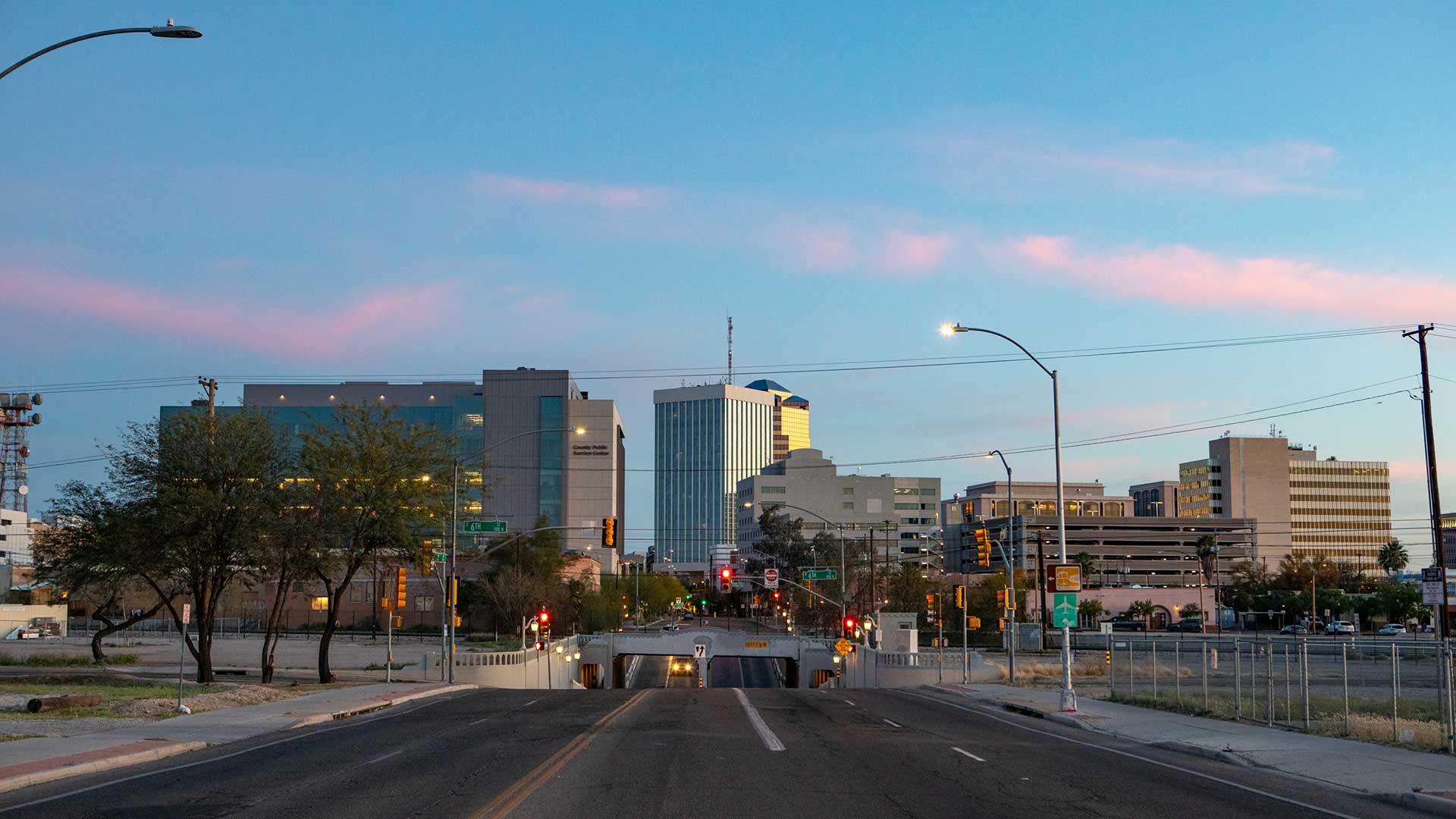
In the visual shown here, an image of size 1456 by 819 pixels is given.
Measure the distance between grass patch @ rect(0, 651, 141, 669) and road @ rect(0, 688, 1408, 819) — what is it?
99.3ft

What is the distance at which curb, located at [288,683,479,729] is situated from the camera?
29755 mm

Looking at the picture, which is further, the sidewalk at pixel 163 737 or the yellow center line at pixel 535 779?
the sidewalk at pixel 163 737

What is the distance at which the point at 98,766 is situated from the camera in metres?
19.5

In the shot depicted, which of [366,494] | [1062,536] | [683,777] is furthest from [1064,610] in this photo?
[366,494]

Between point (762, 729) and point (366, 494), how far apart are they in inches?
890

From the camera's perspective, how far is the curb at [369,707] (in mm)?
29755

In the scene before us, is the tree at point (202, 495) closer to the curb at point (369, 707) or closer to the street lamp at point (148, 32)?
the curb at point (369, 707)

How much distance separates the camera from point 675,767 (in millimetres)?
18750

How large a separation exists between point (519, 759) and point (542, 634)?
6918 cm

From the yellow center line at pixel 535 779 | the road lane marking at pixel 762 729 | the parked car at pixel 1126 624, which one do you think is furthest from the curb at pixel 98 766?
the parked car at pixel 1126 624

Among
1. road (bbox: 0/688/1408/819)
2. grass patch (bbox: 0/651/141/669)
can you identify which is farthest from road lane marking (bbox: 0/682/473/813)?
grass patch (bbox: 0/651/141/669)

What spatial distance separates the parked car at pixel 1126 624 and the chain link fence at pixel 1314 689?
62.3 m

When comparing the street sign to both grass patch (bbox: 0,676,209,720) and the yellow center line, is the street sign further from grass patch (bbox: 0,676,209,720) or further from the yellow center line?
grass patch (bbox: 0,676,209,720)

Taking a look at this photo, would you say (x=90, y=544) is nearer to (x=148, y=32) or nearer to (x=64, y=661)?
(x=64, y=661)
